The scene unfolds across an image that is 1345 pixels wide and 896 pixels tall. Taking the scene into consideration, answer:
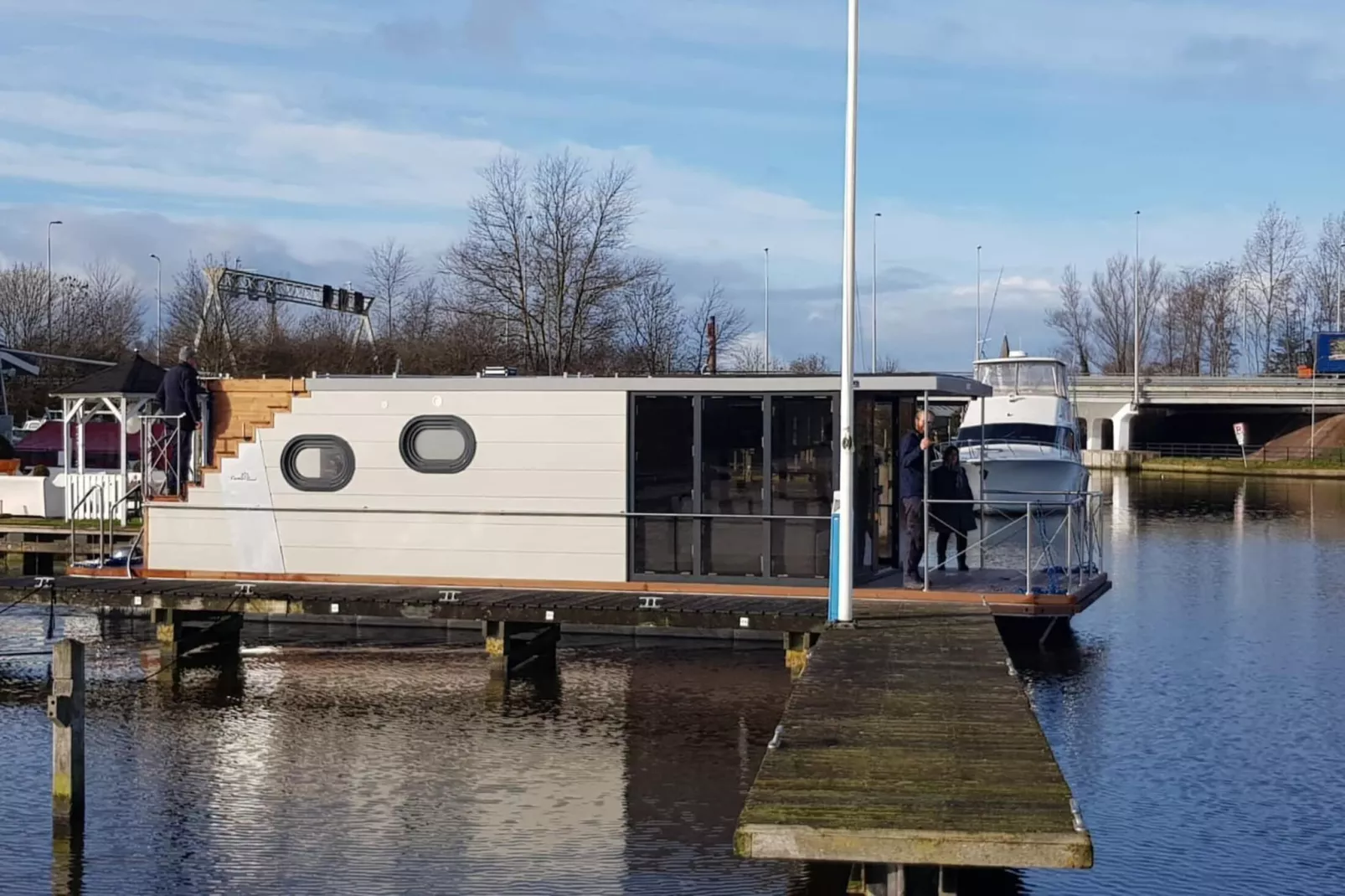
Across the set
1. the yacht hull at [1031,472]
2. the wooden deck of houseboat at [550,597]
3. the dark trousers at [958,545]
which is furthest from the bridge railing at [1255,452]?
the wooden deck of houseboat at [550,597]

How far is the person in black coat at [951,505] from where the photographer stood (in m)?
19.0

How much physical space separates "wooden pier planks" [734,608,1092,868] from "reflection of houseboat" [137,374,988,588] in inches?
185

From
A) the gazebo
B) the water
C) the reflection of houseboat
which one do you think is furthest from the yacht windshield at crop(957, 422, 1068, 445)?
the gazebo

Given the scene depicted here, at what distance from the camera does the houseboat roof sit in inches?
709

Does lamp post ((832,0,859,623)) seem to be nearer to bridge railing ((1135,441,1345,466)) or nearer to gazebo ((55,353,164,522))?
gazebo ((55,353,164,522))

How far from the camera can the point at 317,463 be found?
1989 centimetres

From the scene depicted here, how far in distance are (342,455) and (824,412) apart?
249 inches

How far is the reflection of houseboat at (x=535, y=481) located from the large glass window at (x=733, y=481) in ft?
0.07

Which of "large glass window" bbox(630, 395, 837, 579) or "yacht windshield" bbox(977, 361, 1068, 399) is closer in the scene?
"large glass window" bbox(630, 395, 837, 579)

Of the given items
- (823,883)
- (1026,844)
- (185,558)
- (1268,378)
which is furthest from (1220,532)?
(1268,378)

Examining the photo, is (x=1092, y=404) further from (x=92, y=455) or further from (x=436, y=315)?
(x=92, y=455)

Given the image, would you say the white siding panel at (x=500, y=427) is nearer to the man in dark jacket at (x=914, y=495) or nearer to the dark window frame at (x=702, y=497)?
the dark window frame at (x=702, y=497)

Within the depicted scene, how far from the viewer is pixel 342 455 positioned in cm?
1975

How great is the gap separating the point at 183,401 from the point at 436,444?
3.28m
